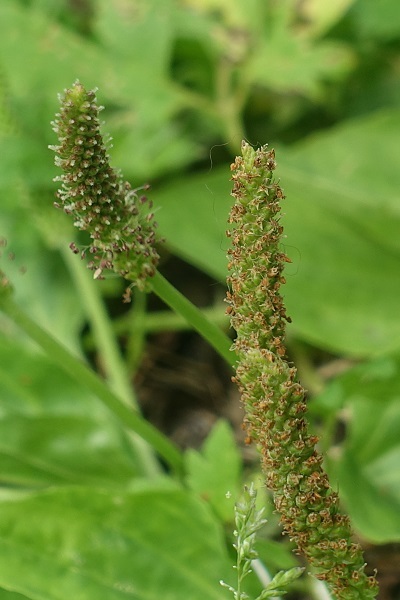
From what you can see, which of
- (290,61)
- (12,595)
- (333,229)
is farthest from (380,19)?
(12,595)

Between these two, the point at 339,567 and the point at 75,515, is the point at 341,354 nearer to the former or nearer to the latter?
the point at 75,515

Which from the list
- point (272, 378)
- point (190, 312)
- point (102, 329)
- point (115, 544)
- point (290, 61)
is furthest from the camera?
point (290, 61)

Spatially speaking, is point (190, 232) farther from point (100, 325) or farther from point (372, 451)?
point (372, 451)

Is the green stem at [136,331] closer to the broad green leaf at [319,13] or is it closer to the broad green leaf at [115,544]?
the broad green leaf at [115,544]

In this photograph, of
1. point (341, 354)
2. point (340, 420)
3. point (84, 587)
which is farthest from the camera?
point (341, 354)

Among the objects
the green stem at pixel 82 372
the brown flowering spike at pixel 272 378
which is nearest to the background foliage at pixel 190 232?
the green stem at pixel 82 372

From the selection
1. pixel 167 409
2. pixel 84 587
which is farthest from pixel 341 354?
pixel 84 587
